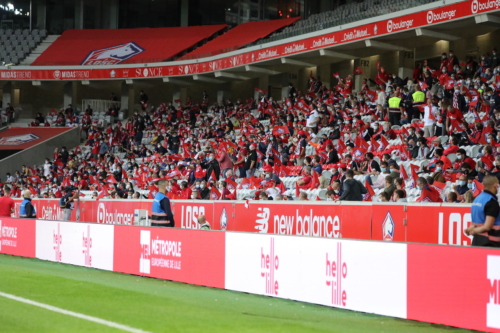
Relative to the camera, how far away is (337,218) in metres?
11.9

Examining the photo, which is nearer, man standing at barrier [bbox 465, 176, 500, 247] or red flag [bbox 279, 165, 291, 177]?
man standing at barrier [bbox 465, 176, 500, 247]

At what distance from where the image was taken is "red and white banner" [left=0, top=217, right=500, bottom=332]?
21.6ft

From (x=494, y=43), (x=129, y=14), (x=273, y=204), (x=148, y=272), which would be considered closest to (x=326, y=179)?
(x=273, y=204)

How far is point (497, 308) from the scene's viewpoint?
6238 mm

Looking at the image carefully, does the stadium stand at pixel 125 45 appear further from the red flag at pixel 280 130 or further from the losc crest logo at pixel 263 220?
the losc crest logo at pixel 263 220

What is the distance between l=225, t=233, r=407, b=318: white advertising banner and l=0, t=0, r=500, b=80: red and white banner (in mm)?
13417

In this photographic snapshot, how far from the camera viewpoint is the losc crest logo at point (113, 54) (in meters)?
39.3

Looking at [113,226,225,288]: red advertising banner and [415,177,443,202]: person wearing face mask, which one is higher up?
[415,177,443,202]: person wearing face mask

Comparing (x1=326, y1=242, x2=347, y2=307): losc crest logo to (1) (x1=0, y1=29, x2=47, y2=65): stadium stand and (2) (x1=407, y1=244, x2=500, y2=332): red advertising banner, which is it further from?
(1) (x1=0, y1=29, x2=47, y2=65): stadium stand

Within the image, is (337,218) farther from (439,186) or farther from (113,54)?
(113,54)

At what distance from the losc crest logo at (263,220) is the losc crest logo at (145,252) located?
9.08 feet

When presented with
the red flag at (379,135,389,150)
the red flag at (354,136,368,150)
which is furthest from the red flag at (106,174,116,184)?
the red flag at (379,135,389,150)

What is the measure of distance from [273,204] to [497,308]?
7474 mm

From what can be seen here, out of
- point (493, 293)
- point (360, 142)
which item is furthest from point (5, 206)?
point (493, 293)
